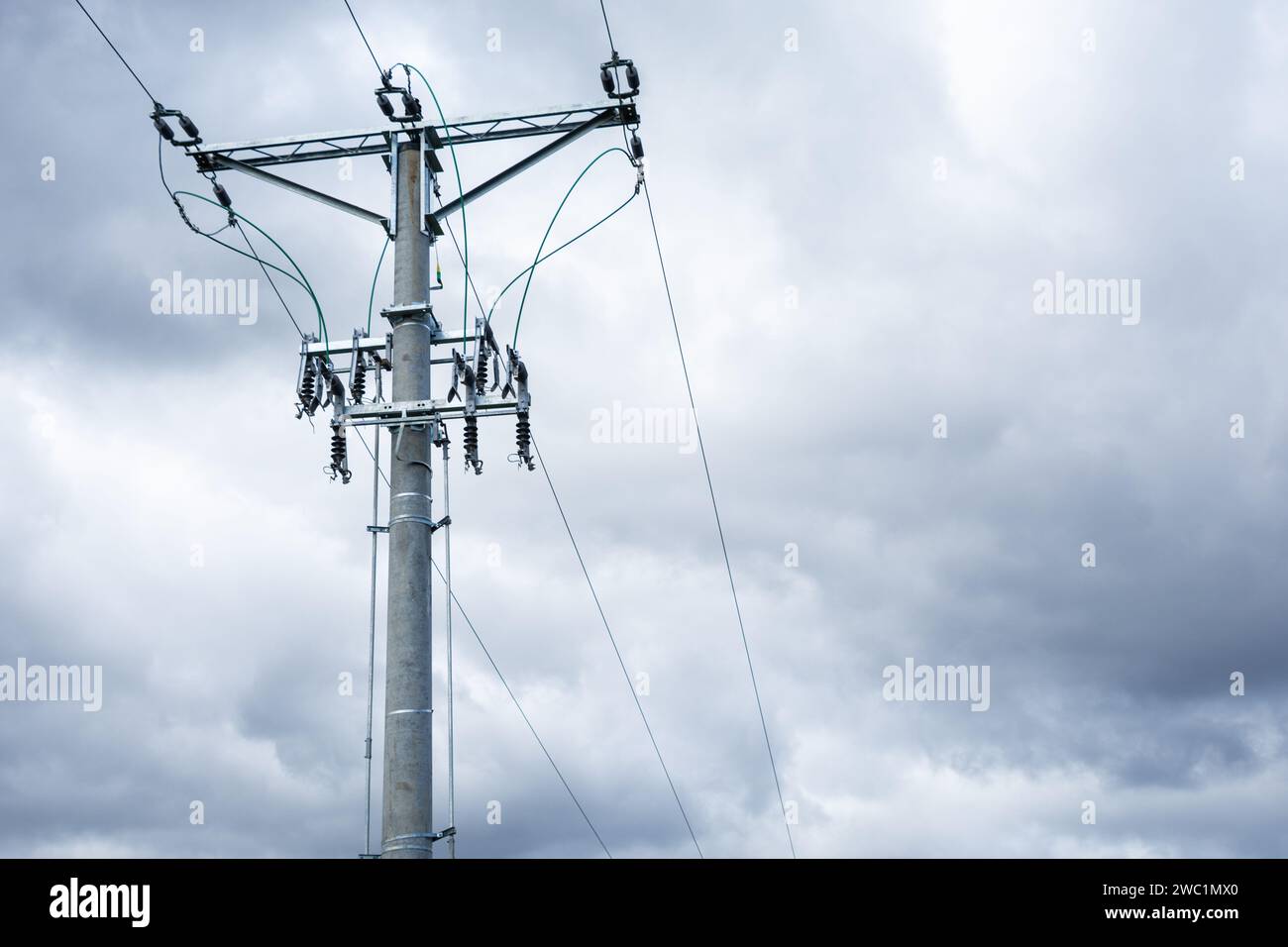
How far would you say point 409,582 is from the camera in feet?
48.6

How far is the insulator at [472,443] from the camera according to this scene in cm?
1554

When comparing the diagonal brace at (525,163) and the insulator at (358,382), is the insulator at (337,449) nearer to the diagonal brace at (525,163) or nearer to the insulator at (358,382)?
the insulator at (358,382)

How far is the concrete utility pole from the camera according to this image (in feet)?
46.7

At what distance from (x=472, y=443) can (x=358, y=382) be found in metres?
1.66

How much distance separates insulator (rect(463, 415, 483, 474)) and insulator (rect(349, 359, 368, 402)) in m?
1.40

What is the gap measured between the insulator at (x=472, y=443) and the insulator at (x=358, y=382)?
1.40m

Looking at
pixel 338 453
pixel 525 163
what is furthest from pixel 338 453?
pixel 525 163

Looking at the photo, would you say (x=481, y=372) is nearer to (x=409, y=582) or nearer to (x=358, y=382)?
(x=358, y=382)
